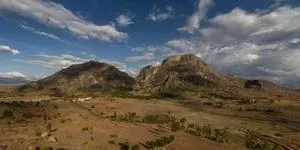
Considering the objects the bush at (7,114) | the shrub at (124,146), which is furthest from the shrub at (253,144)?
the bush at (7,114)

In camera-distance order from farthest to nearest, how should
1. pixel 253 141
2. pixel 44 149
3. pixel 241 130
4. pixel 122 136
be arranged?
pixel 241 130
pixel 253 141
pixel 122 136
pixel 44 149

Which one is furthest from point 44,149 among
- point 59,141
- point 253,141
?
point 253,141

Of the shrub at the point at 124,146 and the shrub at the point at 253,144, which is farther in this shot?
the shrub at the point at 253,144

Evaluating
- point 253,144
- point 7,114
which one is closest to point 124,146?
point 253,144

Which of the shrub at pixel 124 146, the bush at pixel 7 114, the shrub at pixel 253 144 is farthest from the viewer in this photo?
the bush at pixel 7 114

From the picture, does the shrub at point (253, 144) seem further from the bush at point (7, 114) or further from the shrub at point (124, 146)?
the bush at point (7, 114)

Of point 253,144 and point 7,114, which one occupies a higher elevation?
point 7,114

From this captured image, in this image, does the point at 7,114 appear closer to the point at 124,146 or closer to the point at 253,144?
the point at 124,146

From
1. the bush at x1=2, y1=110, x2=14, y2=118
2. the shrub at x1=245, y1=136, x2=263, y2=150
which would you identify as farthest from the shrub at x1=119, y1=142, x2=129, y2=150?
the bush at x1=2, y1=110, x2=14, y2=118

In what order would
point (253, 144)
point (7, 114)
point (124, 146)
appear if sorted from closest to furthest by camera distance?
point (124, 146)
point (253, 144)
point (7, 114)

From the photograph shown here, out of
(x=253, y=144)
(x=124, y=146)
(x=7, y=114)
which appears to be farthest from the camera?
(x=7, y=114)

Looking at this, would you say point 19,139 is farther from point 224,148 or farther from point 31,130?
point 224,148
